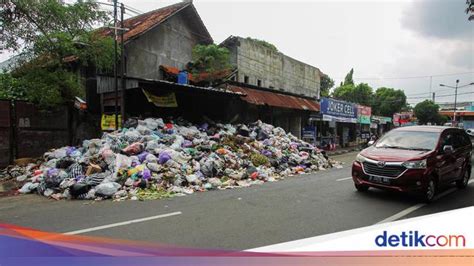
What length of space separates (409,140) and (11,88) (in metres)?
15.1

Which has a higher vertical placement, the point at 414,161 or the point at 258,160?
the point at 414,161

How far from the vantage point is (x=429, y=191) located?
24.9 ft

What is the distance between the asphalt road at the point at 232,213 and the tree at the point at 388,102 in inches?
1935

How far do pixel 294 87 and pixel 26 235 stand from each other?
85.9ft

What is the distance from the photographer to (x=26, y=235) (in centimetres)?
568

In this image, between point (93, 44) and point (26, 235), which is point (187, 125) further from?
point (26, 235)

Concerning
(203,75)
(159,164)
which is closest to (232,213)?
(159,164)

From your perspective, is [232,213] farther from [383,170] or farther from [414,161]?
[414,161]

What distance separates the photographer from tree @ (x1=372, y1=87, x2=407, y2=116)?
55.3m

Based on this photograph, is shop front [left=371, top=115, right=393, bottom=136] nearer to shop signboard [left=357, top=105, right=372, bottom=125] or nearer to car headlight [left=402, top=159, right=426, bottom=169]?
shop signboard [left=357, top=105, right=372, bottom=125]

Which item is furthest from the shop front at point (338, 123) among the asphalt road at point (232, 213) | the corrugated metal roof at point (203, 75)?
the asphalt road at point (232, 213)

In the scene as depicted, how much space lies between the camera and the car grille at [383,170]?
735cm

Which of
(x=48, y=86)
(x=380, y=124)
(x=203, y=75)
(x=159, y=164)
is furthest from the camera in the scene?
(x=380, y=124)

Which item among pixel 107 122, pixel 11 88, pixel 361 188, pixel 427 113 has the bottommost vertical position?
pixel 361 188
